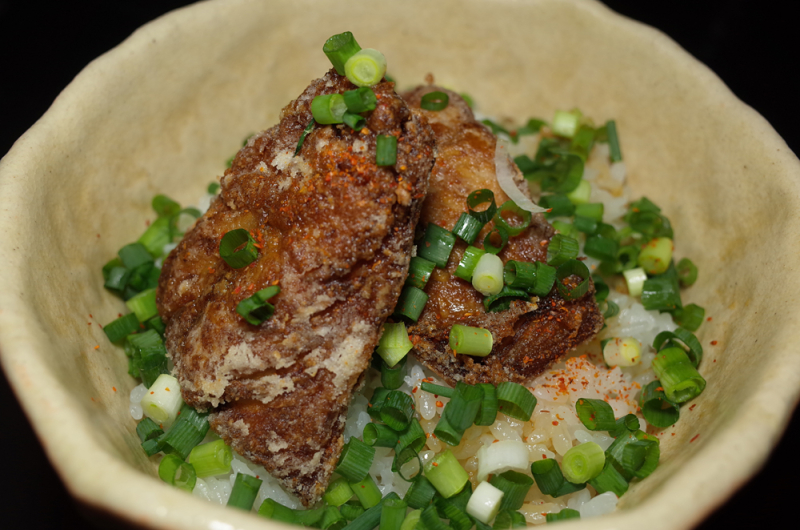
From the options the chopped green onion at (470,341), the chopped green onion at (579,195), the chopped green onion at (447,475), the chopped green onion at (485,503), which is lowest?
the chopped green onion at (447,475)

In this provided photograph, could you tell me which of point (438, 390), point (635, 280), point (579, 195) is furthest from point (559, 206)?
point (438, 390)

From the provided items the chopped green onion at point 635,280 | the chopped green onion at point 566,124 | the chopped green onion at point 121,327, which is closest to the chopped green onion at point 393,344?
the chopped green onion at point 121,327

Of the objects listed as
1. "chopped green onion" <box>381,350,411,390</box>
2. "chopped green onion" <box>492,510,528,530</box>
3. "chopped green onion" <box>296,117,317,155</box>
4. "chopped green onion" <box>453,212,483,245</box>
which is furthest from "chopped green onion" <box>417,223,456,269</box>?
"chopped green onion" <box>492,510,528,530</box>

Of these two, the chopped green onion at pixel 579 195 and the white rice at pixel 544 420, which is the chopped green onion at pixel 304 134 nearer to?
the white rice at pixel 544 420

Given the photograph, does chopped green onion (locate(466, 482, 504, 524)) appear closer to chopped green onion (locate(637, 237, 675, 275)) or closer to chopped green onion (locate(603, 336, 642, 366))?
chopped green onion (locate(603, 336, 642, 366))

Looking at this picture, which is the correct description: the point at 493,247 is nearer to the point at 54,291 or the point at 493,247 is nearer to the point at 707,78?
the point at 707,78

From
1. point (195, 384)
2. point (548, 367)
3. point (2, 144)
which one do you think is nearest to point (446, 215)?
point (548, 367)
